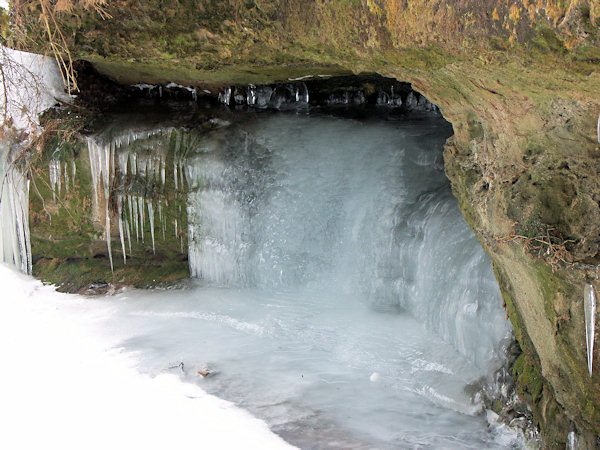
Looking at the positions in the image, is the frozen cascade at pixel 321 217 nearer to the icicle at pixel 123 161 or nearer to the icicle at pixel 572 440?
the icicle at pixel 123 161

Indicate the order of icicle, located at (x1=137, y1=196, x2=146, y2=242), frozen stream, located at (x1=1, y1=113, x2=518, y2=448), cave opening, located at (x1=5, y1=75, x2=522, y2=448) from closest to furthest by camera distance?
frozen stream, located at (x1=1, y1=113, x2=518, y2=448)
cave opening, located at (x1=5, y1=75, x2=522, y2=448)
icicle, located at (x1=137, y1=196, x2=146, y2=242)

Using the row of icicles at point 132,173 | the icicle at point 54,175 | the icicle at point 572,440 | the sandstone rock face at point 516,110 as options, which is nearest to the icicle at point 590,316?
the sandstone rock face at point 516,110

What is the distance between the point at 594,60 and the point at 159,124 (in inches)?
202

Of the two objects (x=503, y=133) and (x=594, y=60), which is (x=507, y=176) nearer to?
(x=503, y=133)

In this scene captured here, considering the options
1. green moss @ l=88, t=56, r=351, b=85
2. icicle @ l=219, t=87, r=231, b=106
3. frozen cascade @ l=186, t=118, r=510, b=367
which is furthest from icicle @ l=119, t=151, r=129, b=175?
icicle @ l=219, t=87, r=231, b=106

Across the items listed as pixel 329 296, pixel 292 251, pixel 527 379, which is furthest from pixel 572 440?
pixel 292 251

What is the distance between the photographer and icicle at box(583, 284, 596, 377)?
272cm

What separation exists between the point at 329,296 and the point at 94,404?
8.27ft

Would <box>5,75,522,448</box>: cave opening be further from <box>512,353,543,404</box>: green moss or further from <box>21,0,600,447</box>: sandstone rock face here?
<box>21,0,600,447</box>: sandstone rock face

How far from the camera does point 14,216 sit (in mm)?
7062

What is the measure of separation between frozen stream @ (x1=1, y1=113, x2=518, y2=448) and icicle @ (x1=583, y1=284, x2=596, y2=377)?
1268 mm

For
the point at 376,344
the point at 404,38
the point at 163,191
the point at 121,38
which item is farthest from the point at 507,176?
the point at 163,191

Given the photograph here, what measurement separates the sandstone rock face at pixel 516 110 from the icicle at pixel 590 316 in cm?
5

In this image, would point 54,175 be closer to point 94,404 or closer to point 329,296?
point 94,404
